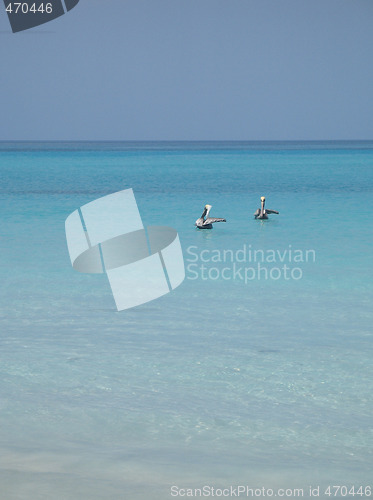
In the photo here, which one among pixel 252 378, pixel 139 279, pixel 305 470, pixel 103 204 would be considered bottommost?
pixel 103 204

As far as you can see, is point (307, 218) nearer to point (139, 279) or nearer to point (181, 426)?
point (139, 279)

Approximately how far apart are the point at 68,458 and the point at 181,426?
706mm

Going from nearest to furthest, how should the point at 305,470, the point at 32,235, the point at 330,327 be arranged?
the point at 305,470
the point at 330,327
the point at 32,235

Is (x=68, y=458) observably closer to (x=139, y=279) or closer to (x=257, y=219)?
(x=139, y=279)

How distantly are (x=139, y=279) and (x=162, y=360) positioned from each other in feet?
9.60

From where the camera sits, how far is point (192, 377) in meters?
5.28

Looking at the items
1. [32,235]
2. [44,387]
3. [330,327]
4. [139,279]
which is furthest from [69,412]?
[32,235]

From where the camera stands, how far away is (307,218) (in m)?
15.2

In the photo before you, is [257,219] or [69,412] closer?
[69,412]

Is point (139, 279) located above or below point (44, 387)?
below

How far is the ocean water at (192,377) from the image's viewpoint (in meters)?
3.93

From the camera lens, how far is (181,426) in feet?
14.6

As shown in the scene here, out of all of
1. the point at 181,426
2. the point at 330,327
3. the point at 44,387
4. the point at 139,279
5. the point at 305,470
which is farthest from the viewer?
the point at 139,279

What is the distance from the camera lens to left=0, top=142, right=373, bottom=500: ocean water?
3932 millimetres
